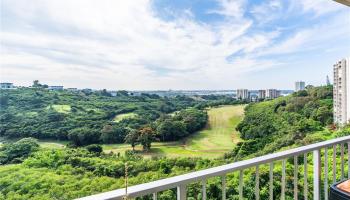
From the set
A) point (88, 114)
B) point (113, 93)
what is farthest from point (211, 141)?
point (88, 114)

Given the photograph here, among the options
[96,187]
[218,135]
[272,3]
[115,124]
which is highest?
[272,3]

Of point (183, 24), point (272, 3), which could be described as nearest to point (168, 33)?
point (183, 24)

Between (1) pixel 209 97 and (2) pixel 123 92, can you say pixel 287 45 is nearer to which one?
(1) pixel 209 97

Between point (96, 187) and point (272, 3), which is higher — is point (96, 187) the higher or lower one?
the lower one

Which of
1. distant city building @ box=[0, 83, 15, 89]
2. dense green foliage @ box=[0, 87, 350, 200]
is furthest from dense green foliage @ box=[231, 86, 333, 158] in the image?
distant city building @ box=[0, 83, 15, 89]

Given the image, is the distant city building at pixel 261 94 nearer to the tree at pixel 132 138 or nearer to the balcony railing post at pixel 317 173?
the balcony railing post at pixel 317 173

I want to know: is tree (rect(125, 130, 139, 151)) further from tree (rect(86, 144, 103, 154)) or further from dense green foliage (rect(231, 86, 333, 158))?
dense green foliage (rect(231, 86, 333, 158))

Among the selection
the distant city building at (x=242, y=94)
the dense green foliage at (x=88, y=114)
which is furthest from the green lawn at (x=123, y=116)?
the distant city building at (x=242, y=94)

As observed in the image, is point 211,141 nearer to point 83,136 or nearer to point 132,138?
point 132,138
